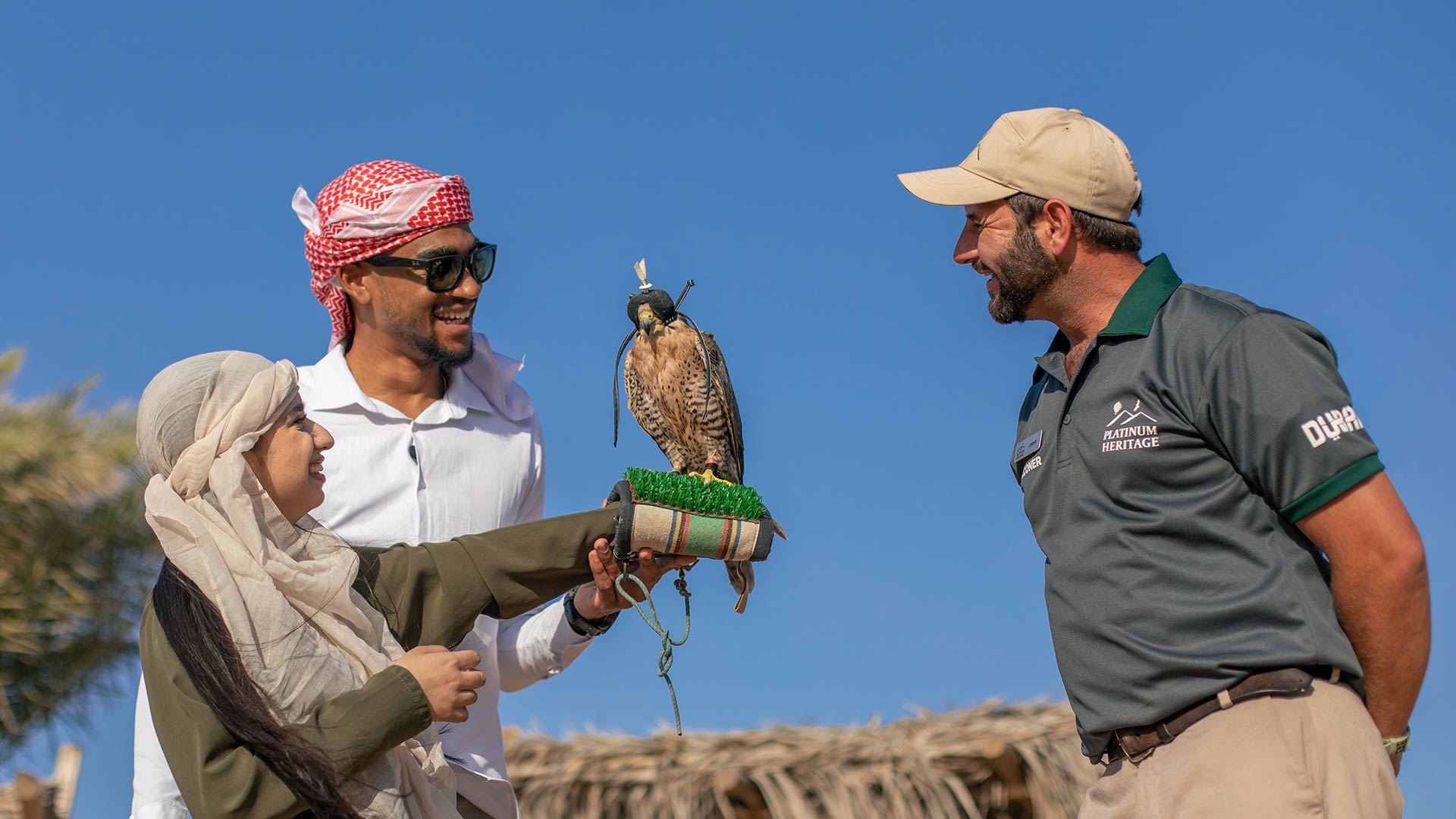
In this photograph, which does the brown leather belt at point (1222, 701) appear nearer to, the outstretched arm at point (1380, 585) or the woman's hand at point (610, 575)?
the outstretched arm at point (1380, 585)

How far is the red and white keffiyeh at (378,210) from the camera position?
12.6 ft

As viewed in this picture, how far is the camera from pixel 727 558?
349cm

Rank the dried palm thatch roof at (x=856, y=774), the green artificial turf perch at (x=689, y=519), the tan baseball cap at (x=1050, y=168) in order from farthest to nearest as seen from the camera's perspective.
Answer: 1. the dried palm thatch roof at (x=856, y=774)
2. the green artificial turf perch at (x=689, y=519)
3. the tan baseball cap at (x=1050, y=168)

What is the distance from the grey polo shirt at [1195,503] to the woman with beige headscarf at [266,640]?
1.42m

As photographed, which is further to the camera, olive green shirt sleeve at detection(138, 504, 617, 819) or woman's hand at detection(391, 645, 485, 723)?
woman's hand at detection(391, 645, 485, 723)

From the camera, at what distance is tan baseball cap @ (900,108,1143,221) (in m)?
3.18

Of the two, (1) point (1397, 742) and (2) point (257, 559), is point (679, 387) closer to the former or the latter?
(2) point (257, 559)

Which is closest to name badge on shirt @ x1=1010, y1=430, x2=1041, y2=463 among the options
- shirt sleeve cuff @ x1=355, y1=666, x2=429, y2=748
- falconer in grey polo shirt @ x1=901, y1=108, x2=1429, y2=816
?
falconer in grey polo shirt @ x1=901, y1=108, x2=1429, y2=816

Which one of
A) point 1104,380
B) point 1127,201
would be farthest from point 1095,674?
point 1127,201

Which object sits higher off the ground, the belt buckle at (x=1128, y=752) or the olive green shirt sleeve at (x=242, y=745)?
the olive green shirt sleeve at (x=242, y=745)

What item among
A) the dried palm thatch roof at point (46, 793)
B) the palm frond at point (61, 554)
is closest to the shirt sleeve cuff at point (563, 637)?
the dried palm thatch roof at point (46, 793)

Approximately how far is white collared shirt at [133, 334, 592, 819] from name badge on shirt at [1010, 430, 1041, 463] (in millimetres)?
1365

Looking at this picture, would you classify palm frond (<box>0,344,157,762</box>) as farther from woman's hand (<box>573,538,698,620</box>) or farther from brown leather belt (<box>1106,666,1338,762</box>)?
brown leather belt (<box>1106,666,1338,762</box>)

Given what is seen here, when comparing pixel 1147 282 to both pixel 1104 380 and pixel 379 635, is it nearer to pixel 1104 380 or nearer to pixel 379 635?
pixel 1104 380
